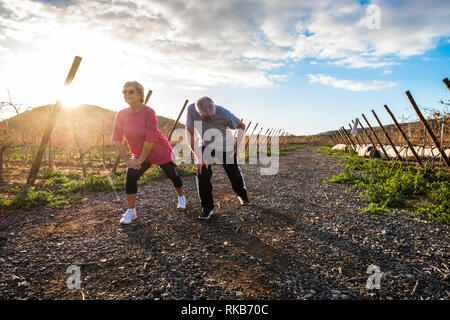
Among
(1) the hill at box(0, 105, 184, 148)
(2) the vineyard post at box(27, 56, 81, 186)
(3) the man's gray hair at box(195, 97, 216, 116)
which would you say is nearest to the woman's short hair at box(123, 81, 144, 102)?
(3) the man's gray hair at box(195, 97, 216, 116)


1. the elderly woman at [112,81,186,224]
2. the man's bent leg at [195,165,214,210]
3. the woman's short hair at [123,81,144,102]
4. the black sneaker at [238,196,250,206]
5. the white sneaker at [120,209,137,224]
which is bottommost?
the white sneaker at [120,209,137,224]

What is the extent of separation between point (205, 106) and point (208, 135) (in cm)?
49

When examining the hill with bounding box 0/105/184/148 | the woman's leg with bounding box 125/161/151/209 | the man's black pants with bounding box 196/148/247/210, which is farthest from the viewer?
the hill with bounding box 0/105/184/148

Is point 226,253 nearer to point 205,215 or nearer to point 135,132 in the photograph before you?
point 205,215

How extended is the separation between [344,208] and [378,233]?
1.28m

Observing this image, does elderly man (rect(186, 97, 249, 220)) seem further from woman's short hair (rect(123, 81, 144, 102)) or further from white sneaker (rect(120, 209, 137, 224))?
white sneaker (rect(120, 209, 137, 224))

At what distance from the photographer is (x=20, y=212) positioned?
4.43 metres

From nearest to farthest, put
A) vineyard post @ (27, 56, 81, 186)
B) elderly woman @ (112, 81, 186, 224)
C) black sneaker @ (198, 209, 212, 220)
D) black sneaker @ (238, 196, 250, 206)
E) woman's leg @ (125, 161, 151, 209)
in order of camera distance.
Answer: elderly woman @ (112, 81, 186, 224), woman's leg @ (125, 161, 151, 209), black sneaker @ (198, 209, 212, 220), black sneaker @ (238, 196, 250, 206), vineyard post @ (27, 56, 81, 186)

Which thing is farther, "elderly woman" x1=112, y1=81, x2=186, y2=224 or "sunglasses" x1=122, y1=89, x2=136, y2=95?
"elderly woman" x1=112, y1=81, x2=186, y2=224

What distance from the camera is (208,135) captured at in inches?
149

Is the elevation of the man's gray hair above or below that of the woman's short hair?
below

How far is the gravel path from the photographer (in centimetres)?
212

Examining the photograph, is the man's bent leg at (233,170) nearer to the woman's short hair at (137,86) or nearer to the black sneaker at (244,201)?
the black sneaker at (244,201)

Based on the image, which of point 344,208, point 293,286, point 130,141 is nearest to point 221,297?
point 293,286
